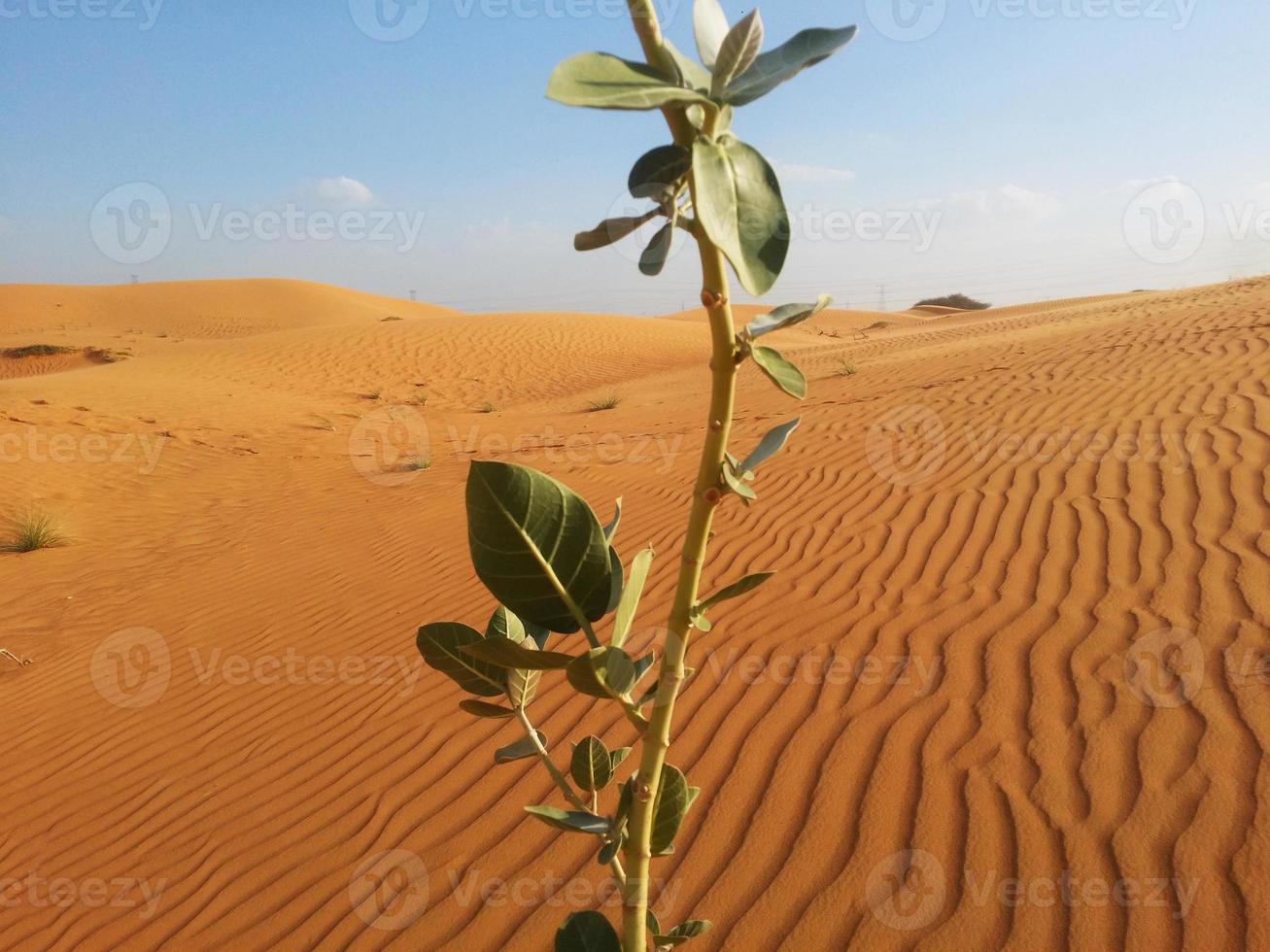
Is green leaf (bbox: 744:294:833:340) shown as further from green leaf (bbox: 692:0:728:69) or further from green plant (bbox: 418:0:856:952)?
green leaf (bbox: 692:0:728:69)

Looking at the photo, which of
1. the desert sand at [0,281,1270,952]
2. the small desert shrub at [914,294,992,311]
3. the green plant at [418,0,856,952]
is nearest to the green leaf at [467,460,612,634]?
the green plant at [418,0,856,952]

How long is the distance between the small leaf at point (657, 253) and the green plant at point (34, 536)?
9.29 m

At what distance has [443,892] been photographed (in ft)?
9.08

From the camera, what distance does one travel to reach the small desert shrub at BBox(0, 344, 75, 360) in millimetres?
24891

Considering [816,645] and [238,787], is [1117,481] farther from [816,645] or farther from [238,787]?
[238,787]

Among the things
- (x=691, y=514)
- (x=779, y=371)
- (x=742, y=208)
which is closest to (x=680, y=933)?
(x=691, y=514)

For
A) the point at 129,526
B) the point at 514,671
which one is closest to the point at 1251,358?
the point at 514,671

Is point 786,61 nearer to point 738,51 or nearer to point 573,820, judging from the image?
point 738,51

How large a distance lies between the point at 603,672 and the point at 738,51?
1.46 ft

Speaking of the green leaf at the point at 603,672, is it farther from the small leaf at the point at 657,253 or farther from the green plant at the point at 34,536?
the green plant at the point at 34,536

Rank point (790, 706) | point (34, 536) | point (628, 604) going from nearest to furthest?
point (628, 604) → point (790, 706) → point (34, 536)

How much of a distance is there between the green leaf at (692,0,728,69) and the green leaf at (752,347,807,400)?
0.19 metres

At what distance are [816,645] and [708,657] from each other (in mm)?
484

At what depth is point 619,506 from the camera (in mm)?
588
